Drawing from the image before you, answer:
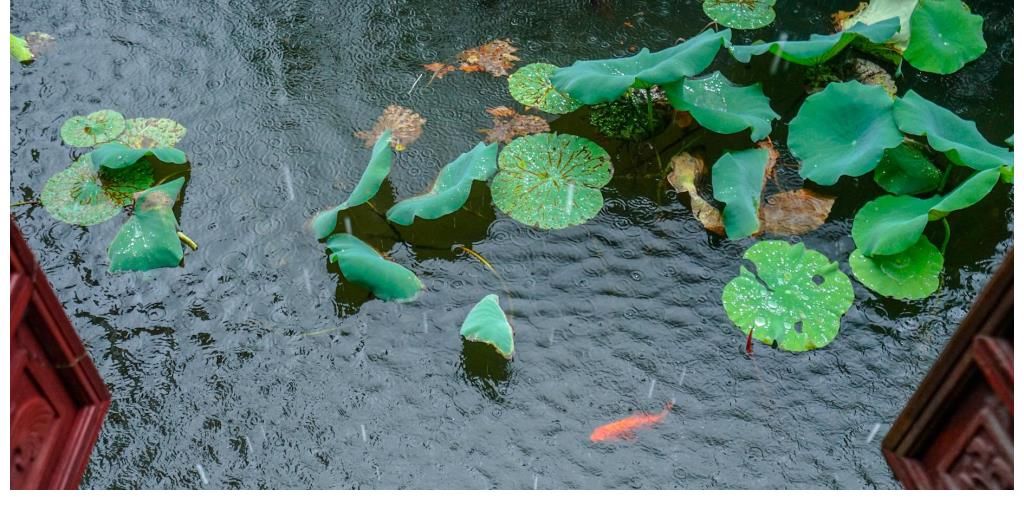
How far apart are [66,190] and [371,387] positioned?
145cm

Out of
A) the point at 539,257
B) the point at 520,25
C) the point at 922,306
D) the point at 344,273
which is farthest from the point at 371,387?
the point at 520,25

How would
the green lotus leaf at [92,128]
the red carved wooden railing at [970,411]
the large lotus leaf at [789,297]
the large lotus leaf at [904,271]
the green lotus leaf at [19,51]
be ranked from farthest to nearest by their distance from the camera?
1. the green lotus leaf at [19,51]
2. the green lotus leaf at [92,128]
3. the large lotus leaf at [904,271]
4. the large lotus leaf at [789,297]
5. the red carved wooden railing at [970,411]

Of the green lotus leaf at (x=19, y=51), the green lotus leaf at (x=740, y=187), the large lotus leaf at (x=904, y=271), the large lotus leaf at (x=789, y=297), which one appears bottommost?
the green lotus leaf at (x=19, y=51)

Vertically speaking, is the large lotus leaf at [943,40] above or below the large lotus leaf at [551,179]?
above

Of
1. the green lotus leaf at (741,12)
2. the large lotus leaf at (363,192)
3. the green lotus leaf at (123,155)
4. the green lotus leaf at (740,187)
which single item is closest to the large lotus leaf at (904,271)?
the green lotus leaf at (740,187)

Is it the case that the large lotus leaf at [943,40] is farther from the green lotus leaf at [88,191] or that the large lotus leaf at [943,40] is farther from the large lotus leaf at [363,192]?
the green lotus leaf at [88,191]

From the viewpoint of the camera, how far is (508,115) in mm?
3588

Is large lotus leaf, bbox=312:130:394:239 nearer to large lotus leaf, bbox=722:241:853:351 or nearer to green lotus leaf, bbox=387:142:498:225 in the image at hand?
green lotus leaf, bbox=387:142:498:225

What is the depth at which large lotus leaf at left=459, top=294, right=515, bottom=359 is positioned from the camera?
8.75 ft

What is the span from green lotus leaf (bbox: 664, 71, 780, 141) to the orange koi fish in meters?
1.09

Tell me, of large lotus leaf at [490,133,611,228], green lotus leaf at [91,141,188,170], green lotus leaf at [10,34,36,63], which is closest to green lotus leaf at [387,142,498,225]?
large lotus leaf at [490,133,611,228]

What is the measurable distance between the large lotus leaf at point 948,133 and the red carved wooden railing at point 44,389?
2552 mm

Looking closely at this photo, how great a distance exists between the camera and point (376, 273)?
9.41 feet

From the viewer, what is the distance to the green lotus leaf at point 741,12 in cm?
396
